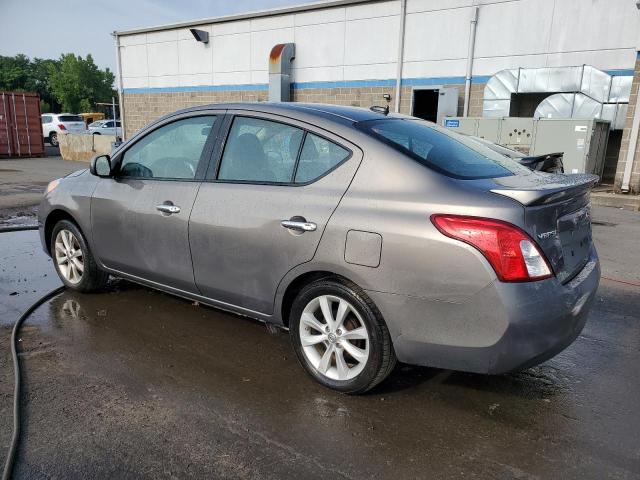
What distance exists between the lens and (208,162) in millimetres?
3580

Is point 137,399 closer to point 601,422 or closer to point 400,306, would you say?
point 400,306

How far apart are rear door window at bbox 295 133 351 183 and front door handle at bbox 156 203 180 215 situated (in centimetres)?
101

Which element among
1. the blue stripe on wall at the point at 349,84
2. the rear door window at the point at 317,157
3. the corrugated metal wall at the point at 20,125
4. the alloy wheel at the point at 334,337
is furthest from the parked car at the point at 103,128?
the alloy wheel at the point at 334,337

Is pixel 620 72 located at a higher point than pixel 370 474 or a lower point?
higher

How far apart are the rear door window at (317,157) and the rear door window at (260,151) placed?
0.06 metres

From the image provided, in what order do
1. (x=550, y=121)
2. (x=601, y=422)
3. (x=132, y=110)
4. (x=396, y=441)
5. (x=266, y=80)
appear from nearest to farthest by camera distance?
(x=396, y=441) → (x=601, y=422) → (x=550, y=121) → (x=266, y=80) → (x=132, y=110)

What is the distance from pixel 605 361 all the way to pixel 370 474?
7.08 feet

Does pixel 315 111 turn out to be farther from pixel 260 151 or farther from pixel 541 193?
pixel 541 193

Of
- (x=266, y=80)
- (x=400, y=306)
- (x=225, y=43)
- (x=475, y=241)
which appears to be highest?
(x=225, y=43)

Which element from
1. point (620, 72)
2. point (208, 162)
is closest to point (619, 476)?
point (208, 162)

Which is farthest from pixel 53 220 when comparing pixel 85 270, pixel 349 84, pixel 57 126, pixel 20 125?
pixel 57 126

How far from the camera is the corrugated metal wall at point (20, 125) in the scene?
21.9 meters

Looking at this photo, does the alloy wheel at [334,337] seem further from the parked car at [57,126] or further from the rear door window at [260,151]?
the parked car at [57,126]

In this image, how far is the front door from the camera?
3635 millimetres
